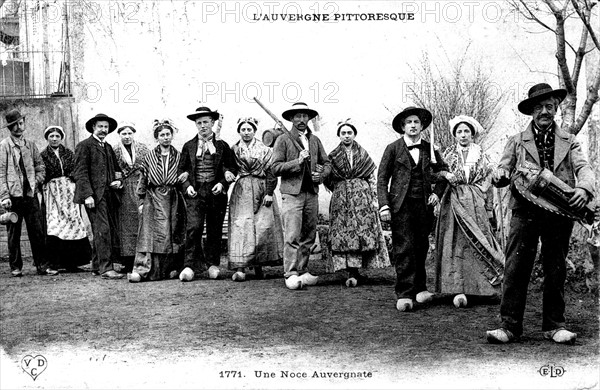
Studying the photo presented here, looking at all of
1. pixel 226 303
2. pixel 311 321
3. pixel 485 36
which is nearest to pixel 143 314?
pixel 226 303

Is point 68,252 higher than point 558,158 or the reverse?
the reverse

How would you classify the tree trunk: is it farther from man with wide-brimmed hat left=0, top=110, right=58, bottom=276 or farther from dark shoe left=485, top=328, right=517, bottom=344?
man with wide-brimmed hat left=0, top=110, right=58, bottom=276

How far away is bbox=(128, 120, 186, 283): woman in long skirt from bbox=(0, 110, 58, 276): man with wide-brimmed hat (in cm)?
123

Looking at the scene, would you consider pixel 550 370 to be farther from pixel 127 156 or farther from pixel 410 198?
pixel 127 156

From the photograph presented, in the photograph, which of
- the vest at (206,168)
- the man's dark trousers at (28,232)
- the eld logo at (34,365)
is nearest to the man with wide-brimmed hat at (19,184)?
the man's dark trousers at (28,232)

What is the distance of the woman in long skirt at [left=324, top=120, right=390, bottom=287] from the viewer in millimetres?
6805

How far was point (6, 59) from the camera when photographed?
9.09 m

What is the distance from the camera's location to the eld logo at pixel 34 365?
16.5 ft

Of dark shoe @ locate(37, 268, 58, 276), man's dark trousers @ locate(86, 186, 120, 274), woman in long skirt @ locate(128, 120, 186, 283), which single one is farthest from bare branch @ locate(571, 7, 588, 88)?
dark shoe @ locate(37, 268, 58, 276)

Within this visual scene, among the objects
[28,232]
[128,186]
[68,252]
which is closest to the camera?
[28,232]

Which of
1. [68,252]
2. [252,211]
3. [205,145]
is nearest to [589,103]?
[252,211]

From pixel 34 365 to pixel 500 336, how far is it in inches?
133

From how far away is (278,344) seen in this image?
196 inches

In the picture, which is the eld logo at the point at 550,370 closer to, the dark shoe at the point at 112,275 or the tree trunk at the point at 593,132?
the tree trunk at the point at 593,132
